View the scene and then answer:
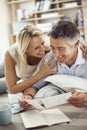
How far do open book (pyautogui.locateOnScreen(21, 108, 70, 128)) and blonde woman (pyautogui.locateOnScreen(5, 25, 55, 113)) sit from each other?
0.43 metres

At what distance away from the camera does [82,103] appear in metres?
1.39

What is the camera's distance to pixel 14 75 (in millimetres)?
1914

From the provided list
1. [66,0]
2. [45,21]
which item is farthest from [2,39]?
[66,0]

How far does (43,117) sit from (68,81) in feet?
1.18

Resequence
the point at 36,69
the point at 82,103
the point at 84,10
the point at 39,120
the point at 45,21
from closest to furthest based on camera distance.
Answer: the point at 39,120 → the point at 82,103 → the point at 36,69 → the point at 84,10 → the point at 45,21

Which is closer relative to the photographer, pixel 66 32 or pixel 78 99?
pixel 78 99

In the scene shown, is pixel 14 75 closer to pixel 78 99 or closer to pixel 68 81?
→ pixel 68 81

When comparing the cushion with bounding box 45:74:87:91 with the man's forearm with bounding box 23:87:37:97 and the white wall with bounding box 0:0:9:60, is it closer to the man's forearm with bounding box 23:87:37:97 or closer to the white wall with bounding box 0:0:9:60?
the man's forearm with bounding box 23:87:37:97

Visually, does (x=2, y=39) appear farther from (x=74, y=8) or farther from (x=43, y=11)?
(x=74, y=8)

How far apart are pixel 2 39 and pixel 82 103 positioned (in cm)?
333

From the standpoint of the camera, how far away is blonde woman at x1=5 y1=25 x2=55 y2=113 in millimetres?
1807

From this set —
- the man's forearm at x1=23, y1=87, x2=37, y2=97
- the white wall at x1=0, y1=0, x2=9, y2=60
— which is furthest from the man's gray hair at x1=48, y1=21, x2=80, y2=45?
the white wall at x1=0, y1=0, x2=9, y2=60

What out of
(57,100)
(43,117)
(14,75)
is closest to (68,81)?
(57,100)

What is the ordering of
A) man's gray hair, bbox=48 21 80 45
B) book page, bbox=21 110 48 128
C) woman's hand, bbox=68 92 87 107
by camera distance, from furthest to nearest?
man's gray hair, bbox=48 21 80 45, woman's hand, bbox=68 92 87 107, book page, bbox=21 110 48 128
